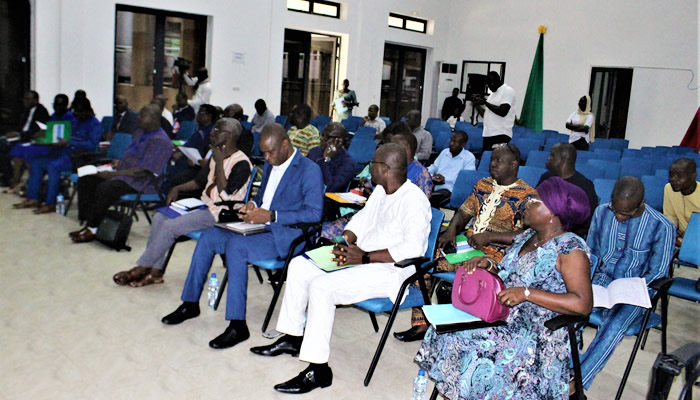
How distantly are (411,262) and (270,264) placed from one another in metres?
1.04

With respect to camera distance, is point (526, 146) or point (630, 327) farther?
point (526, 146)

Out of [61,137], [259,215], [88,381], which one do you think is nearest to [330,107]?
[61,137]

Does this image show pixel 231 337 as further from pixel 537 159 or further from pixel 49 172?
pixel 537 159

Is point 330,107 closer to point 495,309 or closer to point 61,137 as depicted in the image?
point 61,137

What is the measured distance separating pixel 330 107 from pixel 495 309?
14.6 m

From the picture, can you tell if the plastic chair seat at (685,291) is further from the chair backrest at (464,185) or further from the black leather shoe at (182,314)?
the black leather shoe at (182,314)

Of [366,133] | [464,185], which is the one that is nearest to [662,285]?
[464,185]

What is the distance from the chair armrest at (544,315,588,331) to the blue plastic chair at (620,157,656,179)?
5029mm

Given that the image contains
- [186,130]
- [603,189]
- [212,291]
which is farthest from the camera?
[186,130]

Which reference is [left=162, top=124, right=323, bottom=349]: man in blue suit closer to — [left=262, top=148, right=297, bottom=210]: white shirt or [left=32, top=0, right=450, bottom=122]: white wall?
[left=262, top=148, right=297, bottom=210]: white shirt

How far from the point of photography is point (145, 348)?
3814mm

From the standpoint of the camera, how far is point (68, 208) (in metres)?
7.15

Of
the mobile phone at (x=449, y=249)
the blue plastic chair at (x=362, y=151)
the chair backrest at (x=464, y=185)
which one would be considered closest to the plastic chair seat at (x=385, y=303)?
the mobile phone at (x=449, y=249)

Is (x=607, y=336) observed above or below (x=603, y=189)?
below
